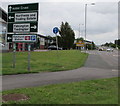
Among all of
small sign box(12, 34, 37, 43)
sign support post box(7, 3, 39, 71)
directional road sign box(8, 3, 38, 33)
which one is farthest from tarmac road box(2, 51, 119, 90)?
directional road sign box(8, 3, 38, 33)

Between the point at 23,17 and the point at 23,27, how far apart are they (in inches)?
24.5

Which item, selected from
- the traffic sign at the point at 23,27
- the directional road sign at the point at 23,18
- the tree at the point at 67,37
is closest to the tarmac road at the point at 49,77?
the traffic sign at the point at 23,27

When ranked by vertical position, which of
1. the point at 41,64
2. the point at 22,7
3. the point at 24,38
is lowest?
the point at 41,64

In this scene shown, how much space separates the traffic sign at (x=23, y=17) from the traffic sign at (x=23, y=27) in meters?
0.26

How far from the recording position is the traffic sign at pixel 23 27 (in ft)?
39.0

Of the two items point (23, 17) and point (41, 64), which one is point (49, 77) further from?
point (41, 64)

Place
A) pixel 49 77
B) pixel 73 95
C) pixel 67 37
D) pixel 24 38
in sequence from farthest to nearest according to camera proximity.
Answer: pixel 67 37 → pixel 24 38 → pixel 49 77 → pixel 73 95

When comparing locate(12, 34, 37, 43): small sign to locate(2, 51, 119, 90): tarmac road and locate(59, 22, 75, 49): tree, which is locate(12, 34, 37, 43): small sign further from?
locate(59, 22, 75, 49): tree

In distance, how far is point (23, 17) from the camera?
12.2 metres

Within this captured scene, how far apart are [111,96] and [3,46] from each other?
3131 cm

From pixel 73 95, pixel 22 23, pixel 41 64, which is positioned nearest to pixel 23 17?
pixel 22 23

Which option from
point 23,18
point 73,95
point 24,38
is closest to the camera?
point 73,95

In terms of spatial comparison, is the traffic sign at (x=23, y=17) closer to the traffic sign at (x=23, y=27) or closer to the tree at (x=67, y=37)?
the traffic sign at (x=23, y=27)

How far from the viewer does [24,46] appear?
44594mm
